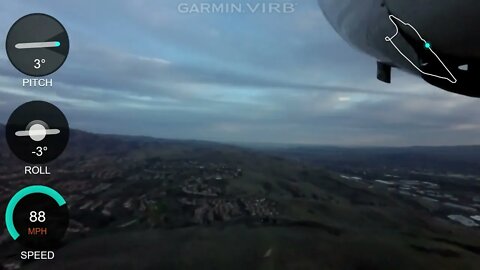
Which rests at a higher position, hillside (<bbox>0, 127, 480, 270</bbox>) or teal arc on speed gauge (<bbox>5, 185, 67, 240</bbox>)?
teal arc on speed gauge (<bbox>5, 185, 67, 240</bbox>)

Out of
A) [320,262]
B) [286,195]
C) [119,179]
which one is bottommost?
[320,262]

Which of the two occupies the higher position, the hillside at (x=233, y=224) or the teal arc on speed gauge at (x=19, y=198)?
the teal arc on speed gauge at (x=19, y=198)

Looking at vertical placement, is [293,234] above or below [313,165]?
below

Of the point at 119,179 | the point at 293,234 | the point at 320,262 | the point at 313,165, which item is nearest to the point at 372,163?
the point at 313,165

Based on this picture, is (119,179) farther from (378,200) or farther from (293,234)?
(378,200)

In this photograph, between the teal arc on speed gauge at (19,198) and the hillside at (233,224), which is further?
the hillside at (233,224)

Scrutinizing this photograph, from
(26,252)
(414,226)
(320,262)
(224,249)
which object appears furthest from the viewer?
(414,226)

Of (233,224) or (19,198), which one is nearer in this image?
(19,198)

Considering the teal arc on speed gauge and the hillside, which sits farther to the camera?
the hillside
